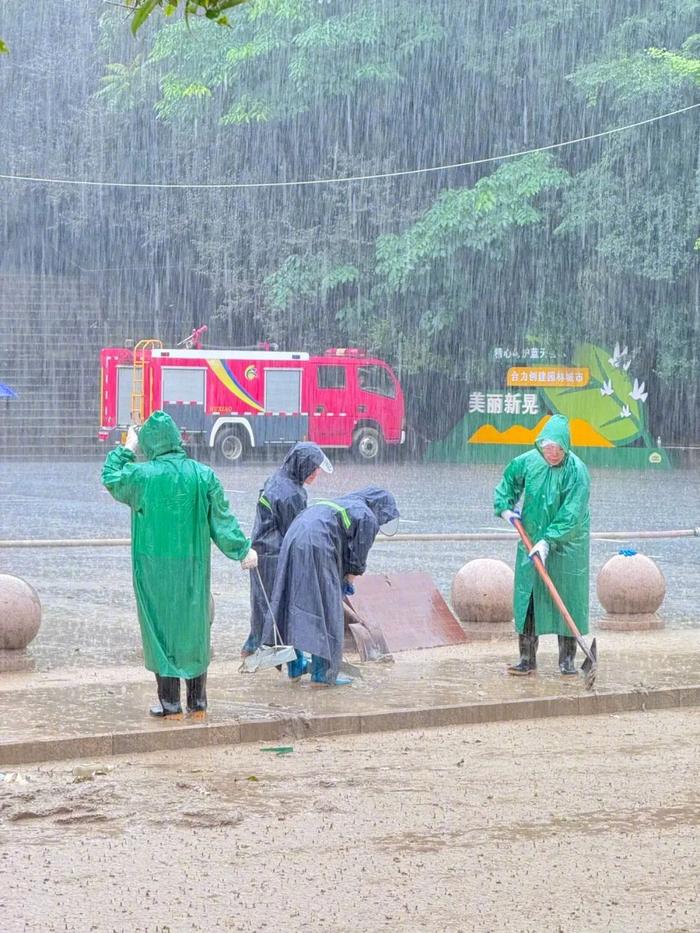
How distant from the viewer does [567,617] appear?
9.76 metres

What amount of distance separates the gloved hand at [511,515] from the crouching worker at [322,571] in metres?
0.93

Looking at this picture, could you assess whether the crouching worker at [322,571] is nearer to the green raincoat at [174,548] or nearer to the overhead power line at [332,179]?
the green raincoat at [174,548]

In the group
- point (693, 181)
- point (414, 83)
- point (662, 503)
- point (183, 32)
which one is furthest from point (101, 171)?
point (662, 503)

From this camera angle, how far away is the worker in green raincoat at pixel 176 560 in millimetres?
8219

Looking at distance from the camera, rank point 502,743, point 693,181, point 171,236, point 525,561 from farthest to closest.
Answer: point 171,236 → point 693,181 → point 525,561 → point 502,743

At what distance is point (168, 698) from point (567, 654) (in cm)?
294

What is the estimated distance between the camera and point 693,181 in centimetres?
3416

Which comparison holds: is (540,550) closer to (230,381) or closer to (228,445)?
(230,381)

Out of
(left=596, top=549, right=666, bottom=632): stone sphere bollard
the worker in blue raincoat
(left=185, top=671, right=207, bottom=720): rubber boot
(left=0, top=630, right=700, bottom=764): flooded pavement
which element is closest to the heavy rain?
(left=596, top=549, right=666, bottom=632): stone sphere bollard

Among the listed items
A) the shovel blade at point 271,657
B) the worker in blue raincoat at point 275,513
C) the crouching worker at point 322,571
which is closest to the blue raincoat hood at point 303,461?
the worker in blue raincoat at point 275,513

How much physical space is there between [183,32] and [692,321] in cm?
1433

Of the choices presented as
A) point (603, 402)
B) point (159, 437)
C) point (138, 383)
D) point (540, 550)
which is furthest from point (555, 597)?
point (603, 402)

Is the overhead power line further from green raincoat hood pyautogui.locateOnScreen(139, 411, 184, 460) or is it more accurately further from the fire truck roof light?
green raincoat hood pyautogui.locateOnScreen(139, 411, 184, 460)

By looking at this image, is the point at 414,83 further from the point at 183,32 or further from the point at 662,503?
the point at 662,503
